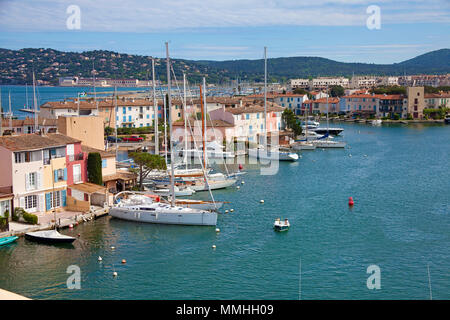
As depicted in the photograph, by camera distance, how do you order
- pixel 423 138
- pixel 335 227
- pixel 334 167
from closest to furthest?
pixel 335 227, pixel 334 167, pixel 423 138

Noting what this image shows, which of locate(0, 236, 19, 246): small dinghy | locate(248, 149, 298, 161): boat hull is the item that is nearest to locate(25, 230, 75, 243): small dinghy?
locate(0, 236, 19, 246): small dinghy

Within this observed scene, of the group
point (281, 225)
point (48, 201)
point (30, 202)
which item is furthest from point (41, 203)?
point (281, 225)

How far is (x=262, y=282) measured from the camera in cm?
1512

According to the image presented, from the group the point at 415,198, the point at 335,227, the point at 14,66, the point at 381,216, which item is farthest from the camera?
the point at 14,66

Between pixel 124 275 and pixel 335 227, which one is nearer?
pixel 124 275

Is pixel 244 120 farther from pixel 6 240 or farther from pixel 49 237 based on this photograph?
pixel 6 240

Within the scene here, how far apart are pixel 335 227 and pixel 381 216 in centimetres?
293

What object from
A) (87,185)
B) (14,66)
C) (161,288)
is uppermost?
(14,66)

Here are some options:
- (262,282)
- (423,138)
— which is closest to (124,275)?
(262,282)

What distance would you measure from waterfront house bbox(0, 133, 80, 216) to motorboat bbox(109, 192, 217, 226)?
2.55 m

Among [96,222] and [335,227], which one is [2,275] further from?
[335,227]

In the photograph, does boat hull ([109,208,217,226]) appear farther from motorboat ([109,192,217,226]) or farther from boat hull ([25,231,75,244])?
boat hull ([25,231,75,244])

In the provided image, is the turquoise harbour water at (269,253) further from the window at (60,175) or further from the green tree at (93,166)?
the green tree at (93,166)

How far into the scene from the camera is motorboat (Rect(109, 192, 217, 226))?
2075 cm
